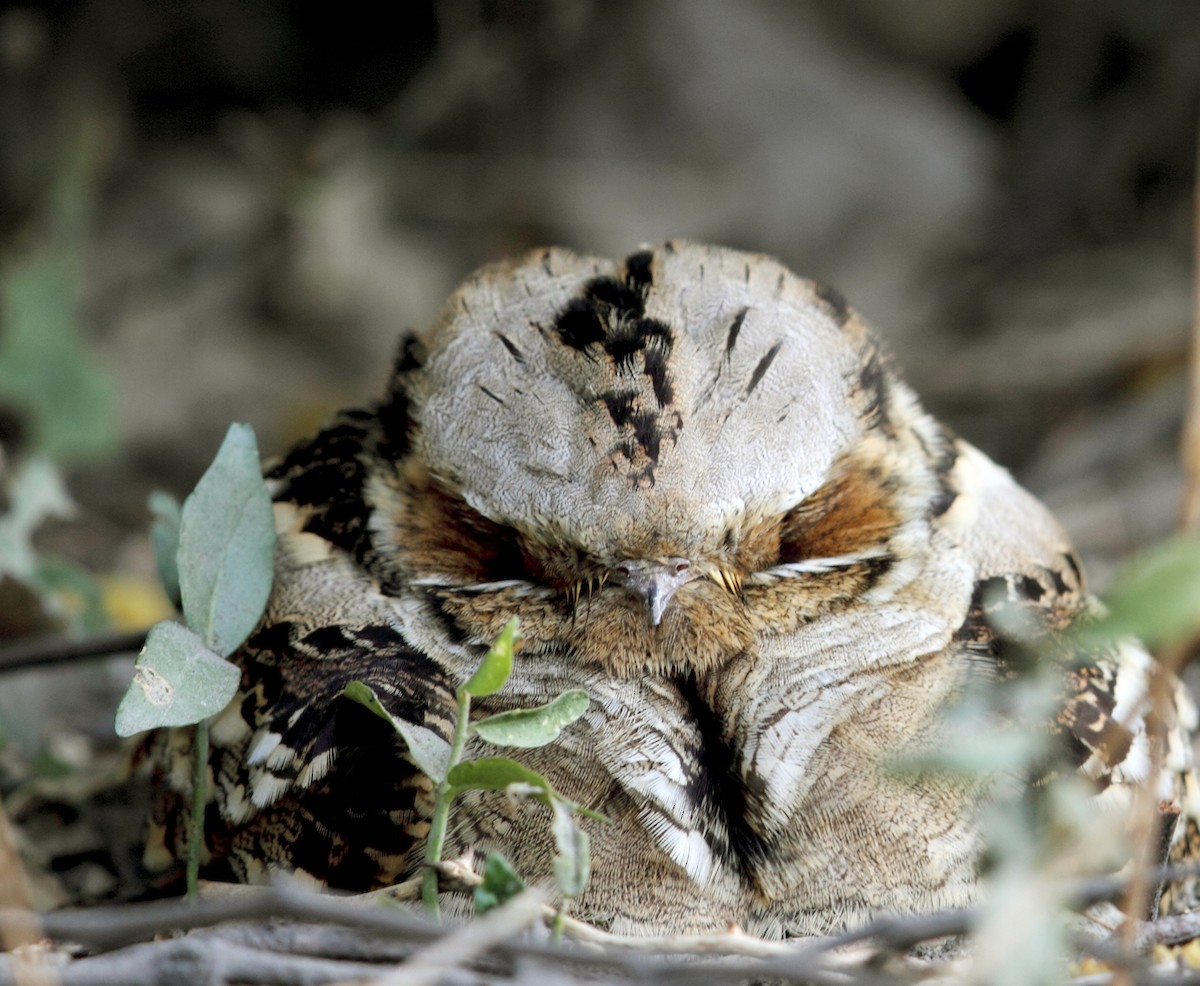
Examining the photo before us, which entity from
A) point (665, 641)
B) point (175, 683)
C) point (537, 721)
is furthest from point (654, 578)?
point (175, 683)

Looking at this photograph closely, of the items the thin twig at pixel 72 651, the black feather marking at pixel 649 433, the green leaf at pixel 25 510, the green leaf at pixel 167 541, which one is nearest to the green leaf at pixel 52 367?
the green leaf at pixel 25 510

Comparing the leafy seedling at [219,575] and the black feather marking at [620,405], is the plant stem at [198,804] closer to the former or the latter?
the leafy seedling at [219,575]

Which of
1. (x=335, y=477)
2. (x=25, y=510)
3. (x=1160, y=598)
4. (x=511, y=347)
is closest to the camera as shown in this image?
(x=1160, y=598)

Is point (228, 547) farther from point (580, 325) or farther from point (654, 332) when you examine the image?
point (654, 332)

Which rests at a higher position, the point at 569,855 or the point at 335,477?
the point at 335,477

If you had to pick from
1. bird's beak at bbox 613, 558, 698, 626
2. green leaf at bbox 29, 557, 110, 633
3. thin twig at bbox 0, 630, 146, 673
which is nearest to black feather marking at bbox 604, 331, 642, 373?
bird's beak at bbox 613, 558, 698, 626

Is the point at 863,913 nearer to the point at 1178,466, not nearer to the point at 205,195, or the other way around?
the point at 1178,466

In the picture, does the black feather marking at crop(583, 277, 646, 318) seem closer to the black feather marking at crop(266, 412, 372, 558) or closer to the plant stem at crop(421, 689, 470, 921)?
the black feather marking at crop(266, 412, 372, 558)

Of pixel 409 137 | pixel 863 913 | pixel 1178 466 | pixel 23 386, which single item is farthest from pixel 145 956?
pixel 409 137
